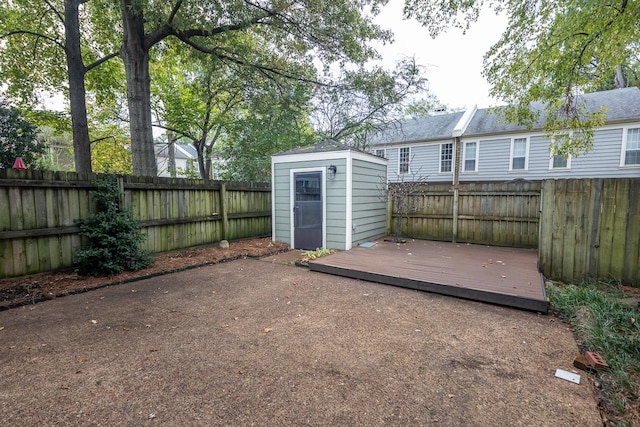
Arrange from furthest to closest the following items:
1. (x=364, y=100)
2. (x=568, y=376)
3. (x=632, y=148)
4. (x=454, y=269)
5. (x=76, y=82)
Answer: (x=632, y=148) → (x=364, y=100) → (x=76, y=82) → (x=454, y=269) → (x=568, y=376)

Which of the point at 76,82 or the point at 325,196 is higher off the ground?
the point at 76,82

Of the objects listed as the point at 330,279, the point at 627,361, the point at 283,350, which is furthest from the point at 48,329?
the point at 627,361

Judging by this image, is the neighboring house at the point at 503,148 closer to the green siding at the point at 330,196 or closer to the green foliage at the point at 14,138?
the green siding at the point at 330,196

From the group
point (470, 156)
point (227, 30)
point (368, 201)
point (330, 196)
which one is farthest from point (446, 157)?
point (227, 30)

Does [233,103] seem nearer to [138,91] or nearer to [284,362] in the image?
[138,91]

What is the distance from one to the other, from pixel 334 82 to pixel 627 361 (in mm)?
8342

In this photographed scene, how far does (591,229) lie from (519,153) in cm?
853

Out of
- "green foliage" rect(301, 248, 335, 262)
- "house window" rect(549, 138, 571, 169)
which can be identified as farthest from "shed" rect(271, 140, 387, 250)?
"house window" rect(549, 138, 571, 169)

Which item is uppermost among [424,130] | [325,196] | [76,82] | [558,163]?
[424,130]

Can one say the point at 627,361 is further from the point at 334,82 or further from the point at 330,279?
the point at 334,82

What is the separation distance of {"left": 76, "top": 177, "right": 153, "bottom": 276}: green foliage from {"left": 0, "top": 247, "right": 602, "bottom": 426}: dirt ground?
74 cm

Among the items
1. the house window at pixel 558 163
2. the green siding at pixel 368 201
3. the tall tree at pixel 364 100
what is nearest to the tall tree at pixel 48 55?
the tall tree at pixel 364 100

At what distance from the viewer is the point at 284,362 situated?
221 centimetres

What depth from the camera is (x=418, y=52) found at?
860cm
